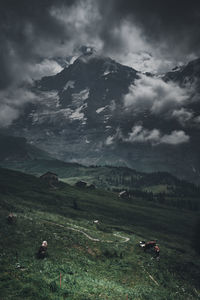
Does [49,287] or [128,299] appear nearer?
[49,287]

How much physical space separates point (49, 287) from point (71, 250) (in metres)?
16.2

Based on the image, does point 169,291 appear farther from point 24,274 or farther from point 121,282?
point 24,274

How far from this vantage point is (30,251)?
33.7 metres

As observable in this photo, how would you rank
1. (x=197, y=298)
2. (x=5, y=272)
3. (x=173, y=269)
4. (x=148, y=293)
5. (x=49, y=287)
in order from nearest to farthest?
1. (x=49, y=287)
2. (x=5, y=272)
3. (x=148, y=293)
4. (x=197, y=298)
5. (x=173, y=269)

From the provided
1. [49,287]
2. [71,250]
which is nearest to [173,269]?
[71,250]

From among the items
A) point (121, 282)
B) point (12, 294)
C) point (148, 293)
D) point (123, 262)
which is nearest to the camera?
point (12, 294)

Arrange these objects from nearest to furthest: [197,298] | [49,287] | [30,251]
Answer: [49,287], [30,251], [197,298]

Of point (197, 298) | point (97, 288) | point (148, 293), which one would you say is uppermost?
point (97, 288)

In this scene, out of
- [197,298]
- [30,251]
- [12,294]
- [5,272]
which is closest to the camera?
[12,294]

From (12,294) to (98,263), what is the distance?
60.7 ft

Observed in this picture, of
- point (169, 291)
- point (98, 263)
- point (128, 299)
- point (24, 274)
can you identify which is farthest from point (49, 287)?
point (169, 291)

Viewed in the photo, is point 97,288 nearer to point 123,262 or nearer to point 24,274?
point 24,274

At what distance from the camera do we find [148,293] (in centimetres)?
2922

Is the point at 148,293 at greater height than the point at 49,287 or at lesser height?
lesser
